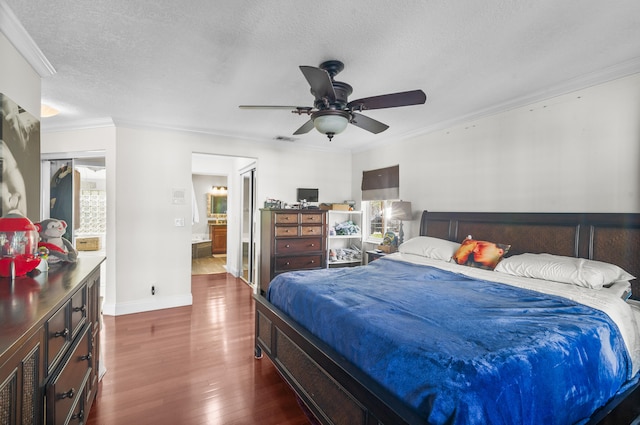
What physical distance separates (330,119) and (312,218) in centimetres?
254

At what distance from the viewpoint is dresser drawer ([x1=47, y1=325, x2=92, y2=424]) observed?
4.10 ft

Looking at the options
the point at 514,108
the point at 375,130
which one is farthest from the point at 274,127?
the point at 514,108

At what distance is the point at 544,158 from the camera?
296 centimetres

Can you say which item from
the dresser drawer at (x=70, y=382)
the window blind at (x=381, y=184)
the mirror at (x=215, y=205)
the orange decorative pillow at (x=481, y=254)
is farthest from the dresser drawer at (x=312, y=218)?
the mirror at (x=215, y=205)

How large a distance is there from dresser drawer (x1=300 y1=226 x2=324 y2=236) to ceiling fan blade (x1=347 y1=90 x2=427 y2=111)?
2.58m

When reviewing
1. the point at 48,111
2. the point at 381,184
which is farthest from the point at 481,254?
the point at 48,111

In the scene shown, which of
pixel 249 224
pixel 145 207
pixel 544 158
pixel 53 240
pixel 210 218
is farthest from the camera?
pixel 210 218

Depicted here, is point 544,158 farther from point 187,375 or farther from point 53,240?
point 53,240

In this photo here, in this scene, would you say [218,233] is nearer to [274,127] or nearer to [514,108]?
[274,127]

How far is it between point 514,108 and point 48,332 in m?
4.00

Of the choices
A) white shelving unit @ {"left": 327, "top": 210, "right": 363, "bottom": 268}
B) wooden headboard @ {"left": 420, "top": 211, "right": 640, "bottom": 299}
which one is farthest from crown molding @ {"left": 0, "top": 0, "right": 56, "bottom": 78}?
wooden headboard @ {"left": 420, "top": 211, "right": 640, "bottom": 299}

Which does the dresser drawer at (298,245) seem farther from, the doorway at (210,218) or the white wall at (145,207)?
the doorway at (210,218)

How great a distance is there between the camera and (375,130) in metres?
2.69

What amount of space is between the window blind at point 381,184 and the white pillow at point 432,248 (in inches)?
43.7
